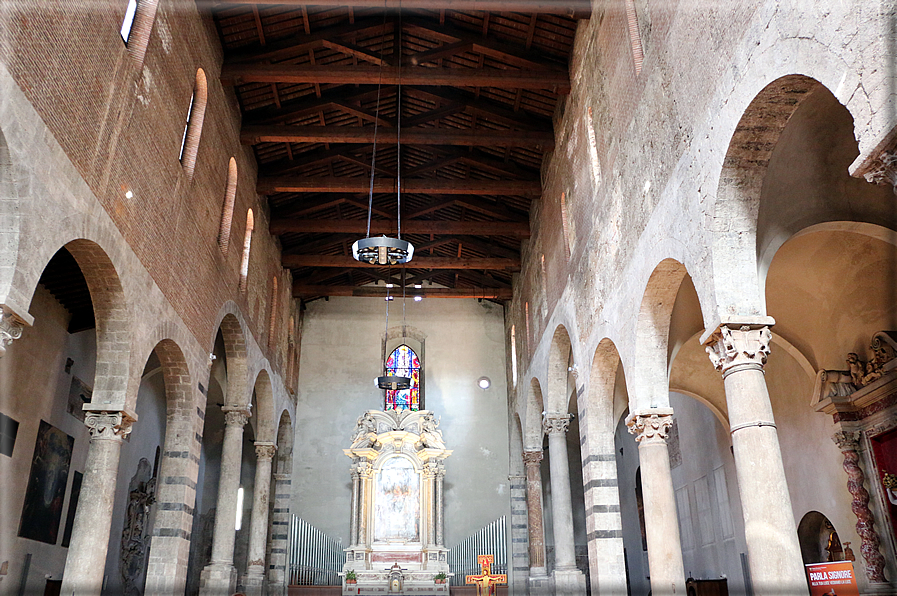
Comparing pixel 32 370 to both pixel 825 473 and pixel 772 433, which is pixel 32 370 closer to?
pixel 772 433

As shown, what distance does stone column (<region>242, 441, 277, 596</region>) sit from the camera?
1827cm

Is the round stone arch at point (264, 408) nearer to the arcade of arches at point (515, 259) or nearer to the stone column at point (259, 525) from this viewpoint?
the arcade of arches at point (515, 259)

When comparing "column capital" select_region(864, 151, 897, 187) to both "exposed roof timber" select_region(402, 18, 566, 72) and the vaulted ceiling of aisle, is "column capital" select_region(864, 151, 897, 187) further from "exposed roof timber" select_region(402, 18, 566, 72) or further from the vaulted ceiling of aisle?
"exposed roof timber" select_region(402, 18, 566, 72)

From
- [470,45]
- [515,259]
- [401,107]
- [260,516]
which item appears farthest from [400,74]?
[260,516]

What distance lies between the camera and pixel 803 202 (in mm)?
8930

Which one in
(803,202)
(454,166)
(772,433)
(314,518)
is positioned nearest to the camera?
(772,433)

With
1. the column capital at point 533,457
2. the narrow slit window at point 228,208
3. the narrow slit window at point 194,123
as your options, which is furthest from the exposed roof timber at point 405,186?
the column capital at point 533,457

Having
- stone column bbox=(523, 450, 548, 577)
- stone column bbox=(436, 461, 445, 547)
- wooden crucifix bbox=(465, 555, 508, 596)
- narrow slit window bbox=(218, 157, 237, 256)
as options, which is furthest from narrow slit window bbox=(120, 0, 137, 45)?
stone column bbox=(436, 461, 445, 547)

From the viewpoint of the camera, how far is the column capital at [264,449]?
63.2ft

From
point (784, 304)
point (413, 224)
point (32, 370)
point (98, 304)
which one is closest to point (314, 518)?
point (413, 224)

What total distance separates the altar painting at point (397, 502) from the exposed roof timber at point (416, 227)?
7.08 meters

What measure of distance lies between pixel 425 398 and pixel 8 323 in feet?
58.0

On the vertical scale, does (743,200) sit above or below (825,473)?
above

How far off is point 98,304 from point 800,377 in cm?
1173
